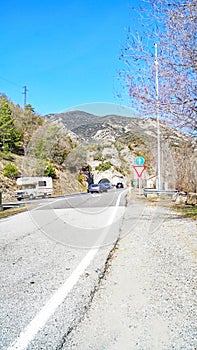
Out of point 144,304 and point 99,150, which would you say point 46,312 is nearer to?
point 144,304

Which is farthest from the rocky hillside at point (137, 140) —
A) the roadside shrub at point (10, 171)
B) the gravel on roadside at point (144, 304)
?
the roadside shrub at point (10, 171)

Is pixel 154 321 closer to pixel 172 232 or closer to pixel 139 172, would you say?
pixel 172 232

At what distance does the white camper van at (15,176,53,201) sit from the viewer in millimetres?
37188

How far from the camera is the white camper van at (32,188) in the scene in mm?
37188

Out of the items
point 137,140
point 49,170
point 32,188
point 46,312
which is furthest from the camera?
point 49,170

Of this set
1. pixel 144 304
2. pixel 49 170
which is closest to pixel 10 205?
pixel 144 304

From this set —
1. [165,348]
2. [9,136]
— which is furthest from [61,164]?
[165,348]

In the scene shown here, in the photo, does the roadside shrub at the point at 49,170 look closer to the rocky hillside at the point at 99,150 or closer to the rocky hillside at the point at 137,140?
the rocky hillside at the point at 99,150

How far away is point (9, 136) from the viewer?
4828 centimetres

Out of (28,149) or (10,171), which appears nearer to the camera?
(10,171)

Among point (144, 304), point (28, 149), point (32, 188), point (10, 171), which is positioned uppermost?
point (28, 149)

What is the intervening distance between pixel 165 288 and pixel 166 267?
1.17m

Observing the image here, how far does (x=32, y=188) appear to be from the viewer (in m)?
39.6

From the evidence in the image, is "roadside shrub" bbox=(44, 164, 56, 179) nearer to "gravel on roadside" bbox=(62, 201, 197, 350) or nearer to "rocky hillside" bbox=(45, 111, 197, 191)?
"rocky hillside" bbox=(45, 111, 197, 191)
